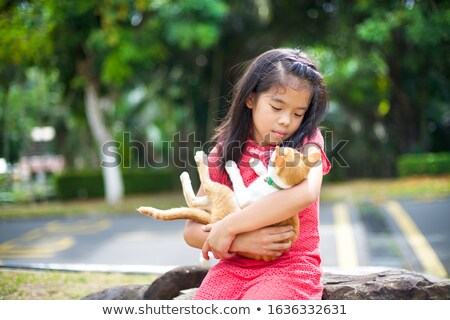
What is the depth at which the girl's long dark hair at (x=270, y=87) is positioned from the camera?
190cm

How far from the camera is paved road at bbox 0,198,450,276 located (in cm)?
528

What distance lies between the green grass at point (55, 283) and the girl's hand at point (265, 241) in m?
1.28

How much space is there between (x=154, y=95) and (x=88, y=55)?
4.20m

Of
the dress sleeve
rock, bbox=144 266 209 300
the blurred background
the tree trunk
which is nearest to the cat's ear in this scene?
the dress sleeve

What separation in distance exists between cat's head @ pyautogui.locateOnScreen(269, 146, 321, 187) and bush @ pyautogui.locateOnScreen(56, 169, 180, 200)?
13.3 metres

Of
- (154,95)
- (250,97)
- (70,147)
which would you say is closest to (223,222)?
(250,97)

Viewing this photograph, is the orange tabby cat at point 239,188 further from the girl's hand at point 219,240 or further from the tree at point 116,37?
the tree at point 116,37

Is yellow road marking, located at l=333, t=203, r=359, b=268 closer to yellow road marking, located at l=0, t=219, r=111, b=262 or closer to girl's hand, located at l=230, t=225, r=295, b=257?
yellow road marking, located at l=0, t=219, r=111, b=262

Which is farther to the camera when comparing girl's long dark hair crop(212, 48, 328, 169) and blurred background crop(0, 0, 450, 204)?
blurred background crop(0, 0, 450, 204)

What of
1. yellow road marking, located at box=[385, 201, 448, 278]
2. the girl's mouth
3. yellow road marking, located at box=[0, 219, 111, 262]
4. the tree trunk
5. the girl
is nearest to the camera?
the girl

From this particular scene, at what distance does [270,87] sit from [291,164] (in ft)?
1.07

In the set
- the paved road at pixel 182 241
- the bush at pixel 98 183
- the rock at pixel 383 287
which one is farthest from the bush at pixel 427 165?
the rock at pixel 383 287

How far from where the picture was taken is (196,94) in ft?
46.0
